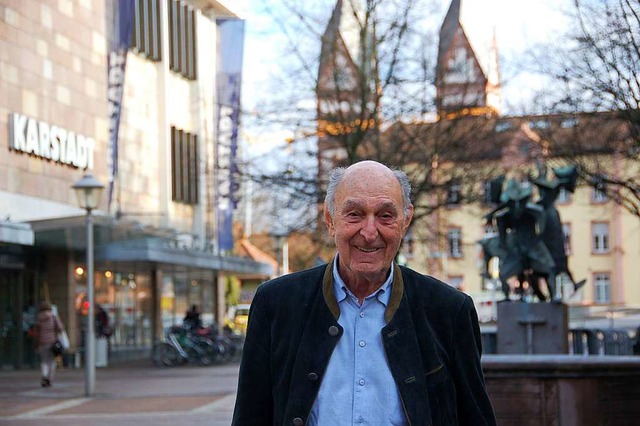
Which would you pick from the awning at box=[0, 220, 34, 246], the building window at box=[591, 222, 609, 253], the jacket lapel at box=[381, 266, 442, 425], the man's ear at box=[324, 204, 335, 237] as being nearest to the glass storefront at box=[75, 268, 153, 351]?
the awning at box=[0, 220, 34, 246]

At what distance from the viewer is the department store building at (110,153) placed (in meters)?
33.3

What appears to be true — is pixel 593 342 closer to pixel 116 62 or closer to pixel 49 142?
pixel 116 62

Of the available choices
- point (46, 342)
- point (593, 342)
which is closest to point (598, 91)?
point (593, 342)

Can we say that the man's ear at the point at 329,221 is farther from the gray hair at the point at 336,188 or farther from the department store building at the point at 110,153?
the department store building at the point at 110,153

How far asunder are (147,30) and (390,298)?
3738 cm

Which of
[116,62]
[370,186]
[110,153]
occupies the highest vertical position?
[116,62]

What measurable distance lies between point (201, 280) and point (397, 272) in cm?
4693

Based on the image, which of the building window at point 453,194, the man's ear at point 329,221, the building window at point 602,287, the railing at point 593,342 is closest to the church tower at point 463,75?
the building window at point 453,194

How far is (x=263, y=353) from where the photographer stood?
3924mm

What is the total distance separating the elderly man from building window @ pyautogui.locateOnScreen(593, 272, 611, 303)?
295 ft

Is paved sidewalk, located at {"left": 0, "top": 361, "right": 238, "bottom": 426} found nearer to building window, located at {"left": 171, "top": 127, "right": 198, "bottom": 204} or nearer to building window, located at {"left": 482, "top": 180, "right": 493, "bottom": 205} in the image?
building window, located at {"left": 482, "top": 180, "right": 493, "bottom": 205}

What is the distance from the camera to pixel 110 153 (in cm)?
3559

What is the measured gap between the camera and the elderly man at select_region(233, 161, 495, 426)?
12.3 ft

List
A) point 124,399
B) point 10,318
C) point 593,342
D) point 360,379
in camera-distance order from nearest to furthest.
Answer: point 360,379, point 124,399, point 593,342, point 10,318
